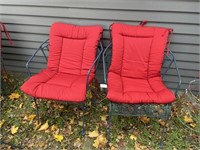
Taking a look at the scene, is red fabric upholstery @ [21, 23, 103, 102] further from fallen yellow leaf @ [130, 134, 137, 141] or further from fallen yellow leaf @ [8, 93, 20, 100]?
fallen yellow leaf @ [130, 134, 137, 141]

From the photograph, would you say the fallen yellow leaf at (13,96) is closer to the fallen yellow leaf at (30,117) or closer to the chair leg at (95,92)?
the fallen yellow leaf at (30,117)

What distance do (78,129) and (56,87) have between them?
20.7 inches

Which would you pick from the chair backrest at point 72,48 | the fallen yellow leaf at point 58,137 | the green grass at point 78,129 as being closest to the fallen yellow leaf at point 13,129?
the green grass at point 78,129

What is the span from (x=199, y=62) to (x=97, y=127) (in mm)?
1437

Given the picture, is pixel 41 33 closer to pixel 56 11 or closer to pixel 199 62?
pixel 56 11

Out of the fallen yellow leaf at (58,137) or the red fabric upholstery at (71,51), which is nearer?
the fallen yellow leaf at (58,137)

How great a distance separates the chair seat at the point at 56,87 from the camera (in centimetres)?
237

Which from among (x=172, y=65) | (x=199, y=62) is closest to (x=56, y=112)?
(x=172, y=65)

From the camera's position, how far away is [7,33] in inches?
127

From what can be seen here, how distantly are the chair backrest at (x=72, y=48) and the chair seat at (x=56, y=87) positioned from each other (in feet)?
0.60

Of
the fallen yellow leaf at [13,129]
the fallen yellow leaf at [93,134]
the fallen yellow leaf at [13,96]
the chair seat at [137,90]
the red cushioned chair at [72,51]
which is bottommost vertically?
the fallen yellow leaf at [93,134]

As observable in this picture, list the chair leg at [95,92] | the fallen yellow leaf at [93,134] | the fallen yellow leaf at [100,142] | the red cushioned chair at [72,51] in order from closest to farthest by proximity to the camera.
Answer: the fallen yellow leaf at [100,142], the fallen yellow leaf at [93,134], the red cushioned chair at [72,51], the chair leg at [95,92]

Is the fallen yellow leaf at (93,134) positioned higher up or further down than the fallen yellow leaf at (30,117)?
further down

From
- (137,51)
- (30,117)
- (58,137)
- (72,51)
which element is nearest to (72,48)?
(72,51)
